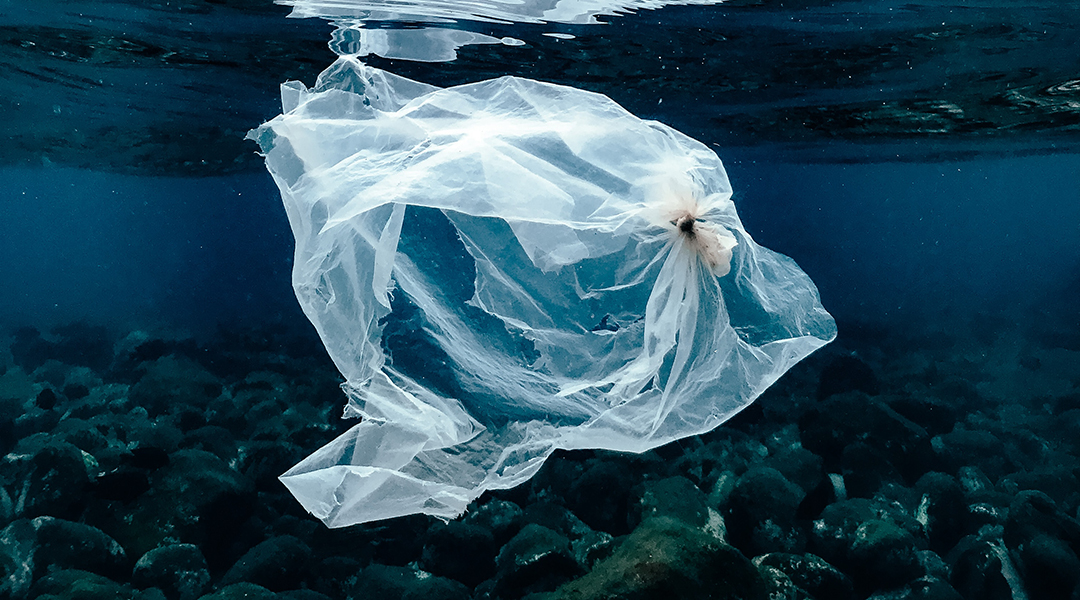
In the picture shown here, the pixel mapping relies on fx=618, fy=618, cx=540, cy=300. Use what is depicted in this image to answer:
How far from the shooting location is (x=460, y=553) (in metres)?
4.43

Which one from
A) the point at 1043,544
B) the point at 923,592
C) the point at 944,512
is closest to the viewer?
the point at 923,592

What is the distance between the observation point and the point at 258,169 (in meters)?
22.0

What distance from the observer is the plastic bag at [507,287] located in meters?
2.40

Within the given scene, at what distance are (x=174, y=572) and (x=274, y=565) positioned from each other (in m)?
0.63

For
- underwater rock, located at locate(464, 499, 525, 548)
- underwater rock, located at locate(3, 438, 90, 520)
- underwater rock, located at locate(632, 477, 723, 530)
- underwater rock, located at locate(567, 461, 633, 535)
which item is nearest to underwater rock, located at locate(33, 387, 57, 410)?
underwater rock, located at locate(3, 438, 90, 520)

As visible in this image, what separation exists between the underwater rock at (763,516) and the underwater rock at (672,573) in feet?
3.37

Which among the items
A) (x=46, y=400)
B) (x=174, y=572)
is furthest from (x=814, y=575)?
(x=46, y=400)

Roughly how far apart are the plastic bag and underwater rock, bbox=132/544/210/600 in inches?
94.6

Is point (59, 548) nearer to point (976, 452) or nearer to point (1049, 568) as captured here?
point (1049, 568)

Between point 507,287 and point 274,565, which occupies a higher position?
point 507,287

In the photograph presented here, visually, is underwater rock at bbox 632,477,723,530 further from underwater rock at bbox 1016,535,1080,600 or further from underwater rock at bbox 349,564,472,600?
underwater rock at bbox 1016,535,1080,600

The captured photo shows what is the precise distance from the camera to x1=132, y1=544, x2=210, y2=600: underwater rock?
13.1ft

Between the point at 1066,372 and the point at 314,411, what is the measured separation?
1267cm

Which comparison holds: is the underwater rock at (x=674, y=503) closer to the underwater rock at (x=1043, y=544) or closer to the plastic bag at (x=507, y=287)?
the underwater rock at (x=1043, y=544)
